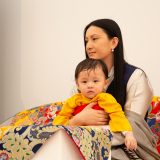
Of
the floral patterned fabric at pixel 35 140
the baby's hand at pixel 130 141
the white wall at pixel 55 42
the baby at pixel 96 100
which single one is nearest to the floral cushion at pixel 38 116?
the white wall at pixel 55 42

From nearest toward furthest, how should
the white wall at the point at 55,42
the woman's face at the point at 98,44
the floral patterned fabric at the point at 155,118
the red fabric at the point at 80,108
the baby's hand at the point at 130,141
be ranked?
the baby's hand at the point at 130,141, the red fabric at the point at 80,108, the woman's face at the point at 98,44, the floral patterned fabric at the point at 155,118, the white wall at the point at 55,42

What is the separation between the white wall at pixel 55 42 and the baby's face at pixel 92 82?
0.95 metres

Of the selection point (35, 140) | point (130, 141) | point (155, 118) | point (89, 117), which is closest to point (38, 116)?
point (155, 118)

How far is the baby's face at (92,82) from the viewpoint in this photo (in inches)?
54.6

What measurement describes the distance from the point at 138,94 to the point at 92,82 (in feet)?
0.72

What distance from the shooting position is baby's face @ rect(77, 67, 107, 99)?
1.39m

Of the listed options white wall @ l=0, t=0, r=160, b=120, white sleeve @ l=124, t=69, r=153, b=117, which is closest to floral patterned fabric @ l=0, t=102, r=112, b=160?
white sleeve @ l=124, t=69, r=153, b=117

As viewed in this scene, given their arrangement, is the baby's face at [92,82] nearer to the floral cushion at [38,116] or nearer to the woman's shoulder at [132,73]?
the woman's shoulder at [132,73]

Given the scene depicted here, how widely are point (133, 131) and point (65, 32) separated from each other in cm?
140

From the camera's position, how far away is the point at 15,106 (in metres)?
2.87

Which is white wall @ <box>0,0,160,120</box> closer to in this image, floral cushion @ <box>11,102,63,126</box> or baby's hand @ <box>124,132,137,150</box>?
floral cushion @ <box>11,102,63,126</box>

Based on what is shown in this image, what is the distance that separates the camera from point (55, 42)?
2658 mm

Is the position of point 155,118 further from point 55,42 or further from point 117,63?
point 55,42

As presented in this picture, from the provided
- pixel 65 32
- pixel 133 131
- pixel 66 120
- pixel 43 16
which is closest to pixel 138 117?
pixel 133 131
